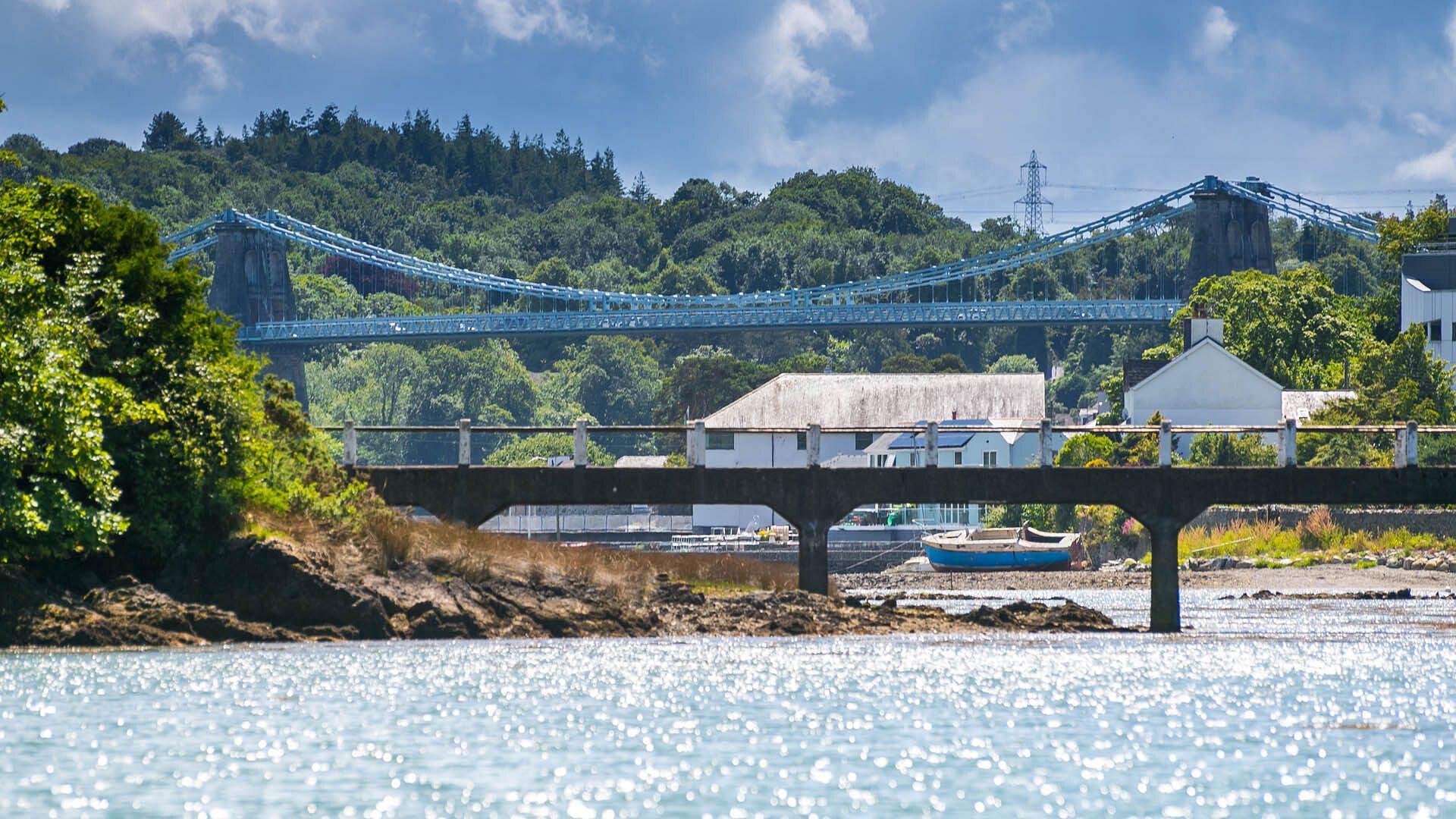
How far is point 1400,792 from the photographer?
1917 cm

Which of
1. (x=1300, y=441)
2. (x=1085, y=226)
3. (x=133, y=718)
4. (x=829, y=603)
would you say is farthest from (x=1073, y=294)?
(x=133, y=718)

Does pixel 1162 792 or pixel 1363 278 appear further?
pixel 1363 278

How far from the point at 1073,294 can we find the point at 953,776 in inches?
7159

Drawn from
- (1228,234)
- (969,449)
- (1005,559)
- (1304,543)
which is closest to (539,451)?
(1228,234)

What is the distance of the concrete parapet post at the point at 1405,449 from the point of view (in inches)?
1411

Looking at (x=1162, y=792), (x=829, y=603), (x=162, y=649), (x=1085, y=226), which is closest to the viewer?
(x=1162, y=792)

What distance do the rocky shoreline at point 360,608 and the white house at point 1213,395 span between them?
177 ft

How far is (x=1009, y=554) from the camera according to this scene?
76625 mm

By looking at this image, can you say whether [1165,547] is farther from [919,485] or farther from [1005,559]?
[1005,559]

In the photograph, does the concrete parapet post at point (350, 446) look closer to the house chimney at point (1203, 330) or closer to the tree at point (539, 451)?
the house chimney at point (1203, 330)

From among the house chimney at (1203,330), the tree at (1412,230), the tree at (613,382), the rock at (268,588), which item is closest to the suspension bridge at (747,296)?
the tree at (613,382)

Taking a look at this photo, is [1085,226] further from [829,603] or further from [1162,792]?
[1162,792]

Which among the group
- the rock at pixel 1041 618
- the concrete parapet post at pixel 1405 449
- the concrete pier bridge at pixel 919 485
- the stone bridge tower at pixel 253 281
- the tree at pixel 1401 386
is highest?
the stone bridge tower at pixel 253 281

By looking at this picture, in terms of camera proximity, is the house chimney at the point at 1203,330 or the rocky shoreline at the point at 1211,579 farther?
the house chimney at the point at 1203,330
